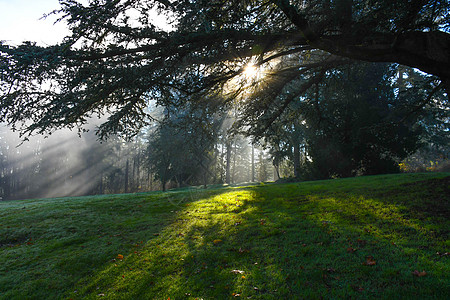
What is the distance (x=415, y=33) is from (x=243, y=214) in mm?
7040

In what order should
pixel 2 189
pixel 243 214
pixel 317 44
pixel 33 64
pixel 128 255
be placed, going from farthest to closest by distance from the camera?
pixel 2 189 → pixel 243 214 → pixel 317 44 → pixel 128 255 → pixel 33 64

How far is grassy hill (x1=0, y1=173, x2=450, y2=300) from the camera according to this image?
3943 mm

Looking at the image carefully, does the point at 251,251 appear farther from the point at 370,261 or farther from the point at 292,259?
the point at 370,261

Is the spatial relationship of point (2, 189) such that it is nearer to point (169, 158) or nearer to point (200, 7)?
point (169, 158)

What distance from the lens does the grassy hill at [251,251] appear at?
3.94 metres

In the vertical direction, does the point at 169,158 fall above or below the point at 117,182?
above

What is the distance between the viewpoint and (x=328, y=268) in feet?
14.0

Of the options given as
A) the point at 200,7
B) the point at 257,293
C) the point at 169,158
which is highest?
the point at 200,7

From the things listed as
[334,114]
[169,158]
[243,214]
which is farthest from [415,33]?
[169,158]

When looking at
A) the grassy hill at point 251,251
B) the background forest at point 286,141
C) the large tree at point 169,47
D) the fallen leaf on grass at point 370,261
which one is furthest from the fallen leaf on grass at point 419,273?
the background forest at point 286,141

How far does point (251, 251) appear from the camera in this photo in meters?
5.37

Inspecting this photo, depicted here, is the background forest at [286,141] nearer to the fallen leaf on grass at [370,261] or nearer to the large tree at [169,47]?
the large tree at [169,47]

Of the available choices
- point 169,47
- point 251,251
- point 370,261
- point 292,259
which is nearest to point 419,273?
point 370,261

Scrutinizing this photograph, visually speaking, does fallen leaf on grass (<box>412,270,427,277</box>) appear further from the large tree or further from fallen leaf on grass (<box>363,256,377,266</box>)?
the large tree
